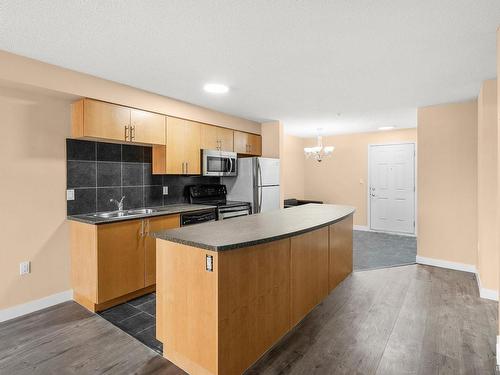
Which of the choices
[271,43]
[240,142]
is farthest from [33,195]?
[240,142]

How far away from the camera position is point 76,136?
3061mm

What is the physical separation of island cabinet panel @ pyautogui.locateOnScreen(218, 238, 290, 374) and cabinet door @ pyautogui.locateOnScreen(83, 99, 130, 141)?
2.17m

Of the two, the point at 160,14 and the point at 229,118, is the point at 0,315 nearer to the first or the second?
the point at 160,14

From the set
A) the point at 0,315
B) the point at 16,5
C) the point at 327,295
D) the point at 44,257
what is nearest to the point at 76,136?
the point at 44,257

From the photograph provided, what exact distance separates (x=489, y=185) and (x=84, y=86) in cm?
440

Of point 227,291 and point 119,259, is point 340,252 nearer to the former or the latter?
point 227,291

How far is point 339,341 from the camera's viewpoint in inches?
89.8

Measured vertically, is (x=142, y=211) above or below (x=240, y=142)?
below

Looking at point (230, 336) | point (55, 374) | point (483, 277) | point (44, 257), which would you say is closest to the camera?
point (230, 336)

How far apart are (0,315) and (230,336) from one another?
7.57 feet

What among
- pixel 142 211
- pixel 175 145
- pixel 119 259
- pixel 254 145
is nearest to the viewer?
pixel 119 259

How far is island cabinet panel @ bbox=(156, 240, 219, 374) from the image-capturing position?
→ 174cm

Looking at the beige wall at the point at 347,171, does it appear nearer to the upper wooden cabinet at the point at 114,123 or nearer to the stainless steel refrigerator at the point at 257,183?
the stainless steel refrigerator at the point at 257,183

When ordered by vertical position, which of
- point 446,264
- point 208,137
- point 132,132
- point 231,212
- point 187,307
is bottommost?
point 446,264
